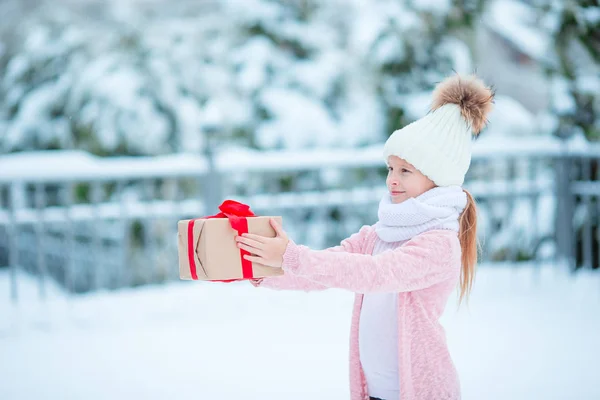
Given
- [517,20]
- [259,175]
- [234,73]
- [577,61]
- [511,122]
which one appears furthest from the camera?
[234,73]

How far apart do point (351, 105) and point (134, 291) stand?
453cm

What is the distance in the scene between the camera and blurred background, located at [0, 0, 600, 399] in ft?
9.66

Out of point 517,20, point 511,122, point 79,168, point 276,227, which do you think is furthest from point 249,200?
point 517,20

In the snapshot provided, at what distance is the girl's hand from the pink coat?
0.02 m

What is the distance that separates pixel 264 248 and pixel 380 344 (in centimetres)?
41

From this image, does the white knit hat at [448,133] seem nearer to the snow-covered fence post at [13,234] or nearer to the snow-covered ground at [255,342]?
the snow-covered ground at [255,342]

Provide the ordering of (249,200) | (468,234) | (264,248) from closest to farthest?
(264,248) < (468,234) < (249,200)

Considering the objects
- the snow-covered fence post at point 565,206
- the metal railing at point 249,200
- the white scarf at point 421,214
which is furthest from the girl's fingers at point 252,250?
the snow-covered fence post at point 565,206

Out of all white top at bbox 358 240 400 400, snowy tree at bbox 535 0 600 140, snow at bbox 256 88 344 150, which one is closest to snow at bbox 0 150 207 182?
white top at bbox 358 240 400 400

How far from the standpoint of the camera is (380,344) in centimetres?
145

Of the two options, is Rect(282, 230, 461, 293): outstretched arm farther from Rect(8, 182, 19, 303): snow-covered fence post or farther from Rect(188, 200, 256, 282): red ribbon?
Rect(8, 182, 19, 303): snow-covered fence post

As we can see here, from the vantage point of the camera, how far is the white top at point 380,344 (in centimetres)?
144

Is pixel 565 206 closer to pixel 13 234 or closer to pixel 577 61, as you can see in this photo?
pixel 577 61

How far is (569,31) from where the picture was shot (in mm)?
6391
